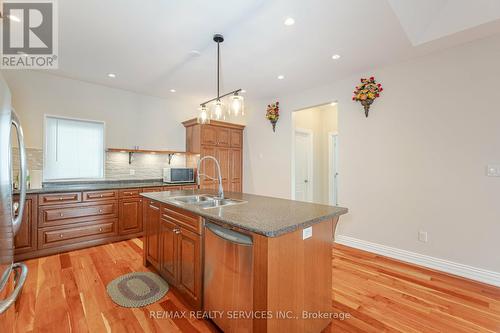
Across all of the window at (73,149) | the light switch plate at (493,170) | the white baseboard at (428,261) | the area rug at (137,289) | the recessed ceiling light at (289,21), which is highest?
the recessed ceiling light at (289,21)

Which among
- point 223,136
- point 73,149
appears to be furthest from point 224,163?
point 73,149

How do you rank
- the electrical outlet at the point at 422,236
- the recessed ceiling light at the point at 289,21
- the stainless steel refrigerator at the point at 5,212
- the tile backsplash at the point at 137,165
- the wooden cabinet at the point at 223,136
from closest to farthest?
Result: the stainless steel refrigerator at the point at 5,212, the recessed ceiling light at the point at 289,21, the electrical outlet at the point at 422,236, the tile backsplash at the point at 137,165, the wooden cabinet at the point at 223,136

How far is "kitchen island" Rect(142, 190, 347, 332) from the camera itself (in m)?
1.31

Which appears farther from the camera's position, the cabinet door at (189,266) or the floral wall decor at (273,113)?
the floral wall decor at (273,113)

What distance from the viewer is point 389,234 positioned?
310 cm

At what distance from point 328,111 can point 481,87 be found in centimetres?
302

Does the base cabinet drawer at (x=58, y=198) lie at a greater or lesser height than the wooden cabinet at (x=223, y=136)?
lesser

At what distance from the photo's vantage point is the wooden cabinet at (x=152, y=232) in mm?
2414

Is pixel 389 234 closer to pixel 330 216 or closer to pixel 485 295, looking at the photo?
pixel 485 295

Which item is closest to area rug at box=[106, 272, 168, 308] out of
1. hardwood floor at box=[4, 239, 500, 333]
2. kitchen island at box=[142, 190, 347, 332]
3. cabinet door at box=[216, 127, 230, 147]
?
hardwood floor at box=[4, 239, 500, 333]

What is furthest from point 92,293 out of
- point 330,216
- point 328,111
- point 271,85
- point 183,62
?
point 328,111

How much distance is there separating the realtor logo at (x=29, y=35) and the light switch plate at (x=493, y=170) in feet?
15.1

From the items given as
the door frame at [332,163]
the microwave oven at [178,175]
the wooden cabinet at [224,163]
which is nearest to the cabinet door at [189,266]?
the microwave oven at [178,175]

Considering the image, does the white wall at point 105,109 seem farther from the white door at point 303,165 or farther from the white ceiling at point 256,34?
the white door at point 303,165
